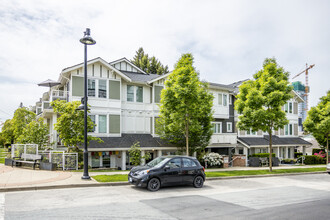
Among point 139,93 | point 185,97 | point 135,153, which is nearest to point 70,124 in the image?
point 135,153

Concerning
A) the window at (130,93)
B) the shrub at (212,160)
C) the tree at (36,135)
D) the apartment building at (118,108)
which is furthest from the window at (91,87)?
the shrub at (212,160)

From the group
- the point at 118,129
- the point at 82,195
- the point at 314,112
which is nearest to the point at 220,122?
the point at 314,112

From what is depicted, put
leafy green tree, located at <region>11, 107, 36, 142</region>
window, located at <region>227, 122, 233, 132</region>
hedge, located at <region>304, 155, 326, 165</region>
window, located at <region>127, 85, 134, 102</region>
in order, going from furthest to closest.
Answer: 1. leafy green tree, located at <region>11, 107, 36, 142</region>
2. hedge, located at <region>304, 155, 326, 165</region>
3. window, located at <region>227, 122, 233, 132</region>
4. window, located at <region>127, 85, 134, 102</region>

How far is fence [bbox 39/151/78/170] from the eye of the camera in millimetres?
17844

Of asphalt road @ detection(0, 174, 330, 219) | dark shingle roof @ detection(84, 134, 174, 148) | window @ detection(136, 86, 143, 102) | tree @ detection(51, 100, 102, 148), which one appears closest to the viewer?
asphalt road @ detection(0, 174, 330, 219)

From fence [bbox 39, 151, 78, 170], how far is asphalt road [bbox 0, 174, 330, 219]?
21.4 ft

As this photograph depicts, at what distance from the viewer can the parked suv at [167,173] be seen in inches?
477

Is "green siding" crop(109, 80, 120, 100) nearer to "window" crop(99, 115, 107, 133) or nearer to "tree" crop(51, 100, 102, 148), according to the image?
"window" crop(99, 115, 107, 133)

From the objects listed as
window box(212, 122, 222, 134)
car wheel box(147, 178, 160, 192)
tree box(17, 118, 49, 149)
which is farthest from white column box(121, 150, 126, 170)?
window box(212, 122, 222, 134)

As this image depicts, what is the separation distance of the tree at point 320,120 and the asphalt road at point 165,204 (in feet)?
54.3

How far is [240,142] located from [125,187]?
20903 mm

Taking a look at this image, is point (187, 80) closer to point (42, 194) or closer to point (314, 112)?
point (42, 194)

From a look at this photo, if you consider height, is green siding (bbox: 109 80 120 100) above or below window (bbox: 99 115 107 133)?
above

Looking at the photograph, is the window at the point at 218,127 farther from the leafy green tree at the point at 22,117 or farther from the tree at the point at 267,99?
the leafy green tree at the point at 22,117
